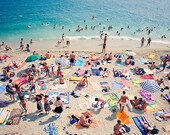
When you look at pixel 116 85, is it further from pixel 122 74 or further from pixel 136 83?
pixel 122 74

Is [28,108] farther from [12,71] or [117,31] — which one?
[117,31]

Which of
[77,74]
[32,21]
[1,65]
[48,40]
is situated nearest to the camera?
[77,74]

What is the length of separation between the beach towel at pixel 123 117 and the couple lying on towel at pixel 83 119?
169 cm

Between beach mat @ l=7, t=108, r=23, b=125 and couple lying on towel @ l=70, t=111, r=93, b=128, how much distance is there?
3.04 metres

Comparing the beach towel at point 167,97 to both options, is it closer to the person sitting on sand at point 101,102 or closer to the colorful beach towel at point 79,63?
the person sitting on sand at point 101,102

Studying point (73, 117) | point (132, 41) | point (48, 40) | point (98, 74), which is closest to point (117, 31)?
point (132, 41)

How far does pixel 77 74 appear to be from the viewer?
17.7 metres

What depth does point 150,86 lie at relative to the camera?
16.0 metres

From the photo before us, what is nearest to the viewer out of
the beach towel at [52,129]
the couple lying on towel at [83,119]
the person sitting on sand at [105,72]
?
the beach towel at [52,129]

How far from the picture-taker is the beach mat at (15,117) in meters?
11.8

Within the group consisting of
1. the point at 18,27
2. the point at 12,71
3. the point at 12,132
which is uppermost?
the point at 18,27

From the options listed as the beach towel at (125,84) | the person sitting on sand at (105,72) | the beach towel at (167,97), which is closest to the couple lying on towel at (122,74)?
the person sitting on sand at (105,72)

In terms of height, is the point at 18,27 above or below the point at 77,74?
above

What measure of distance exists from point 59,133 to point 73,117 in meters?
1.42
